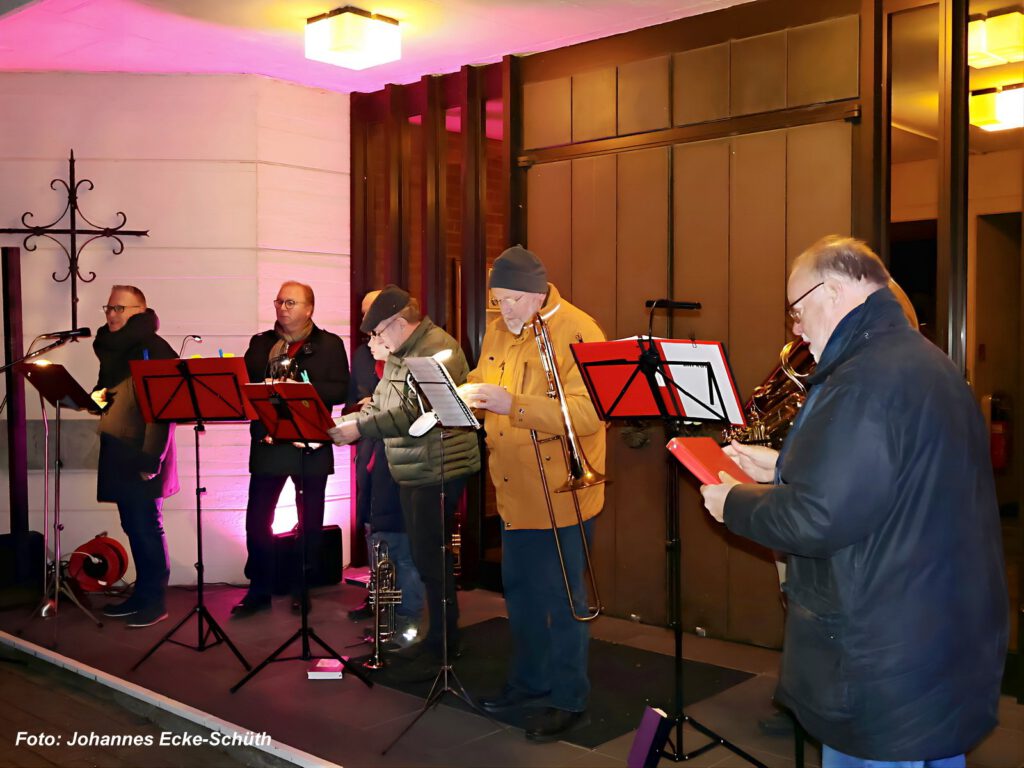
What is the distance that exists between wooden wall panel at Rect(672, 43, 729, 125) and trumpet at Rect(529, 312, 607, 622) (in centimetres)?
210

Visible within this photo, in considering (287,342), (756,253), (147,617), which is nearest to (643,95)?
(756,253)

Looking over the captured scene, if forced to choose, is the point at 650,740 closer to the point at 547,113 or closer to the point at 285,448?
the point at 285,448

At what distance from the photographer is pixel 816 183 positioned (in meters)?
5.11

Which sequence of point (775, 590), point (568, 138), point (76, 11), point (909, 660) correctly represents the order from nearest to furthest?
point (909, 660) → point (775, 590) → point (76, 11) → point (568, 138)

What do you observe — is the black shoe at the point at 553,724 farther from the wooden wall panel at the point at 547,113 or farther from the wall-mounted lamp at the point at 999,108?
the wall-mounted lamp at the point at 999,108

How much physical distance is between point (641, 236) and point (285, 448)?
2.41 metres

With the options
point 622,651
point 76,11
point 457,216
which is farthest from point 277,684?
point 457,216

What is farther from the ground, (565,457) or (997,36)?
(997,36)

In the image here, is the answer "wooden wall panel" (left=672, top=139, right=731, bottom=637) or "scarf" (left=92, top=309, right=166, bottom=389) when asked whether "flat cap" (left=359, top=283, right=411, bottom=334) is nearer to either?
"wooden wall panel" (left=672, top=139, right=731, bottom=637)

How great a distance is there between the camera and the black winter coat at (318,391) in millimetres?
5953

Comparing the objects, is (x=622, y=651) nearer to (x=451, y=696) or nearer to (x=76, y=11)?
(x=451, y=696)

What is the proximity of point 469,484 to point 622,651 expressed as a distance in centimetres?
187

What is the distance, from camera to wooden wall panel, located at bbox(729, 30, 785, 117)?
5230 millimetres

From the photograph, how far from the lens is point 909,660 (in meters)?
2.15
